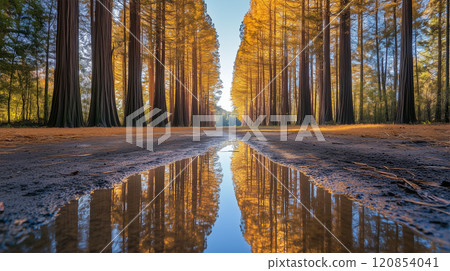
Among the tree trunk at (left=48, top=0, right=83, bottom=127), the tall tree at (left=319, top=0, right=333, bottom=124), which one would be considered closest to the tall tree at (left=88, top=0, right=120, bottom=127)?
the tree trunk at (left=48, top=0, right=83, bottom=127)

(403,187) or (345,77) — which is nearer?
(403,187)

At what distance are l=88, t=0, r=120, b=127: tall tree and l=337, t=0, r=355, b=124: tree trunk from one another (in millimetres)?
12873

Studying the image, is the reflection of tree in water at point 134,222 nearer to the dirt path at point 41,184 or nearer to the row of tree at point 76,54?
the dirt path at point 41,184

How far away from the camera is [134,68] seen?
46.5 ft

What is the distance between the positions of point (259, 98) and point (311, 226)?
112 feet


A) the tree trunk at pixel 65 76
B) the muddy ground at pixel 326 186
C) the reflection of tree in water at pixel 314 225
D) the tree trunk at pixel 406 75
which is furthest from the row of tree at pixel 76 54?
the tree trunk at pixel 406 75

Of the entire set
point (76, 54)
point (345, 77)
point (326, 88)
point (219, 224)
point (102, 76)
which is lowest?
point (219, 224)

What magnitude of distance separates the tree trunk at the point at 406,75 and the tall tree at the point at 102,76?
14100 millimetres

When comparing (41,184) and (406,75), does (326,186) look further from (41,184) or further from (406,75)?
(406,75)

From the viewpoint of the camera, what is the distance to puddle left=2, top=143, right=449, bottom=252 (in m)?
1.01

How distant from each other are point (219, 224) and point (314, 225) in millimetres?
530

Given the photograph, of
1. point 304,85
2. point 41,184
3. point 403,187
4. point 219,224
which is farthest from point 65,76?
point 304,85

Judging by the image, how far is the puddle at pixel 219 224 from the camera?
3.32ft
